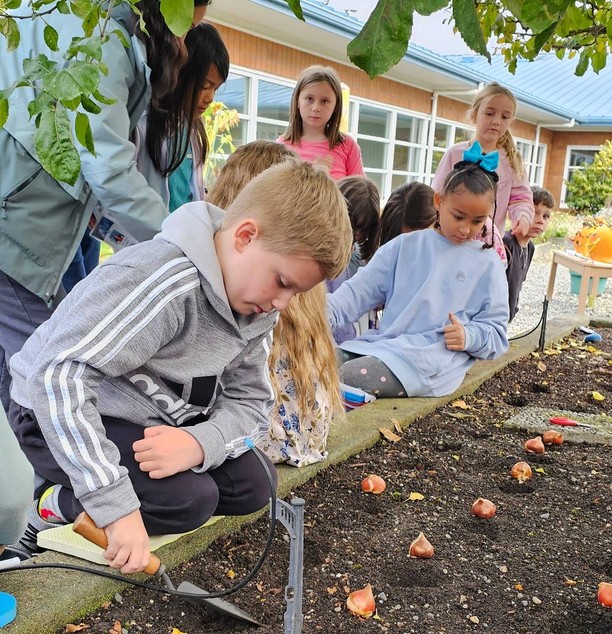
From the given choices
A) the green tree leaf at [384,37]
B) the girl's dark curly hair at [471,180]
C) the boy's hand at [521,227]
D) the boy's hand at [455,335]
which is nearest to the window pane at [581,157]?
the boy's hand at [521,227]

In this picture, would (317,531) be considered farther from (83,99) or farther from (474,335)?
(474,335)

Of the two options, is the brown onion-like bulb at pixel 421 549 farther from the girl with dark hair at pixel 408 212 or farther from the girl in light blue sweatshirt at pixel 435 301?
the girl with dark hair at pixel 408 212

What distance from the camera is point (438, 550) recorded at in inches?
81.7

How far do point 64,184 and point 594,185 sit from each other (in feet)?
63.9

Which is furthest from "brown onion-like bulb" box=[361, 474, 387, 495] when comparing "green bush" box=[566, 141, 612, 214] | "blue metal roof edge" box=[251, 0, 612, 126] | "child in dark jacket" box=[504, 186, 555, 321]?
"green bush" box=[566, 141, 612, 214]

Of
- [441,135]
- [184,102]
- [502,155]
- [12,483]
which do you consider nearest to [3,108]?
[12,483]

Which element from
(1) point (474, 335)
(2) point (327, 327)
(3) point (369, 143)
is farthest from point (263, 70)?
(2) point (327, 327)

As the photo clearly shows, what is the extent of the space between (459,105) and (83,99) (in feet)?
54.2

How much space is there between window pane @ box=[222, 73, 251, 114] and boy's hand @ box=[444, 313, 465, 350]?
23.9 feet

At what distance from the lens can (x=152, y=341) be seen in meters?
1.67

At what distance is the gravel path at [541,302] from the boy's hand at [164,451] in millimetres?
4886

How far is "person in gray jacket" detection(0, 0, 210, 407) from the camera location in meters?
2.14

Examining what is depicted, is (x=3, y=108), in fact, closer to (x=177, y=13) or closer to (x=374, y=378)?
(x=177, y=13)

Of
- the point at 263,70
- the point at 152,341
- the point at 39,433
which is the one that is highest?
the point at 263,70
